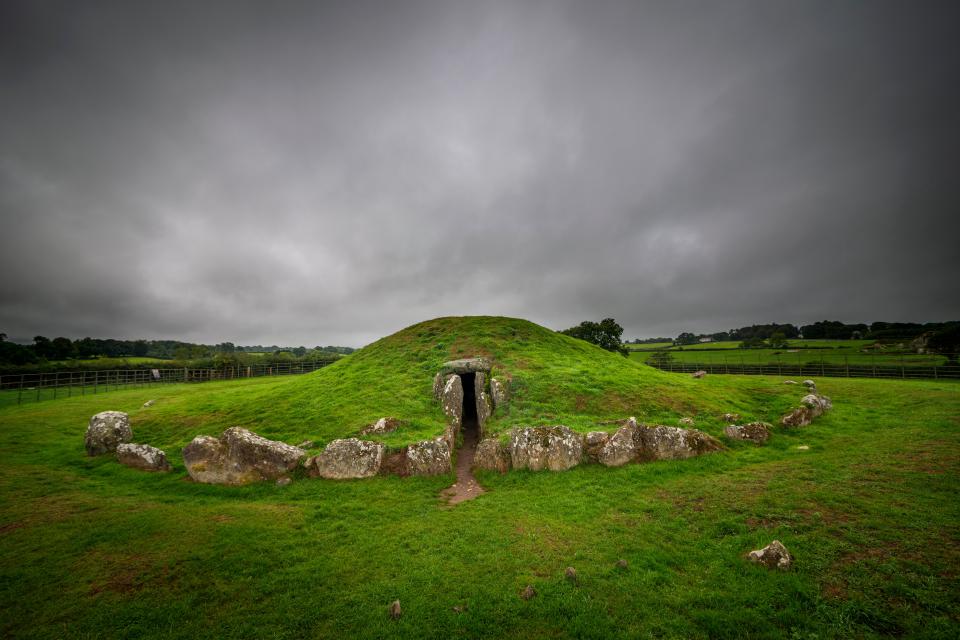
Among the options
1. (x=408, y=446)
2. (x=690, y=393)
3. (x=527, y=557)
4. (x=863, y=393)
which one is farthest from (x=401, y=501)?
(x=863, y=393)

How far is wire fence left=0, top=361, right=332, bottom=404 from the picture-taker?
35.2 metres

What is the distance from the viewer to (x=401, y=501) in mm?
11648

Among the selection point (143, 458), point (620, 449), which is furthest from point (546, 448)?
point (143, 458)

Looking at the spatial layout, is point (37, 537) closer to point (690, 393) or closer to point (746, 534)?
point (746, 534)

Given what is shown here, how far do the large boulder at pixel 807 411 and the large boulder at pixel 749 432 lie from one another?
2.14 metres

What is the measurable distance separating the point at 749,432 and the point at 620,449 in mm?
6693

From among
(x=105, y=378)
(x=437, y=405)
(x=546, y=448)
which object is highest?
(x=105, y=378)

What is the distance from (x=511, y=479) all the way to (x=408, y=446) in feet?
14.9

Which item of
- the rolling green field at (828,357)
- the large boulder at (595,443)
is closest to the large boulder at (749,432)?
the large boulder at (595,443)

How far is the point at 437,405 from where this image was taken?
1808 cm

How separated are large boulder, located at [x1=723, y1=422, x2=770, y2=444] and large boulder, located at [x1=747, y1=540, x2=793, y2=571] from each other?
897cm

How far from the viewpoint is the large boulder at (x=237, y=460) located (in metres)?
13.1

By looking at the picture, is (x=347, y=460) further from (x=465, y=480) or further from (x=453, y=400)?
(x=453, y=400)

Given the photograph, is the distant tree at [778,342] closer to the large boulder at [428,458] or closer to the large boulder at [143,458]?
the large boulder at [428,458]
